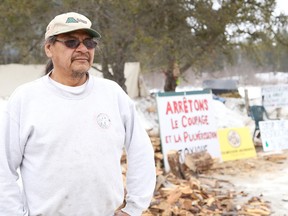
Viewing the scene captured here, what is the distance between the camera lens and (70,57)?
2146 millimetres

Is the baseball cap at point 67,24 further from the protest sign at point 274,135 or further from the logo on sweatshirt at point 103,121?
the protest sign at point 274,135

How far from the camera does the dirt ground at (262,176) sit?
609 centimetres

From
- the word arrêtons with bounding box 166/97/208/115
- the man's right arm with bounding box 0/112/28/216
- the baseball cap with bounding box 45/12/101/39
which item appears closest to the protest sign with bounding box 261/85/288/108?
the word arrêtons with bounding box 166/97/208/115

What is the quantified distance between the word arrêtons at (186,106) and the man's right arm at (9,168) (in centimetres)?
628

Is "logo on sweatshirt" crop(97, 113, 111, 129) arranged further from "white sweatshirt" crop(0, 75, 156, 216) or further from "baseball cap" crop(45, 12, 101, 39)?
"baseball cap" crop(45, 12, 101, 39)

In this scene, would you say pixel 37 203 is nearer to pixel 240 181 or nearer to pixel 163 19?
pixel 240 181

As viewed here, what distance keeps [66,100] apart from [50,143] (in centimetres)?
22

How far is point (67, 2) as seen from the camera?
1118cm

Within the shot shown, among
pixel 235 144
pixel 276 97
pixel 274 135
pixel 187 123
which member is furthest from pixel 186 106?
pixel 276 97

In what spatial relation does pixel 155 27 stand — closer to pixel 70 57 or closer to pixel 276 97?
pixel 276 97

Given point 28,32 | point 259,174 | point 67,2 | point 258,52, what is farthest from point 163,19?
point 259,174

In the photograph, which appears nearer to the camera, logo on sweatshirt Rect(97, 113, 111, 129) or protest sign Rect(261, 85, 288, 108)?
logo on sweatshirt Rect(97, 113, 111, 129)

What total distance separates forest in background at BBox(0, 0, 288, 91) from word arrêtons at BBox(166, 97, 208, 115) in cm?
310

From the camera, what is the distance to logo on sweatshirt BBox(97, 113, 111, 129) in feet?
6.81
